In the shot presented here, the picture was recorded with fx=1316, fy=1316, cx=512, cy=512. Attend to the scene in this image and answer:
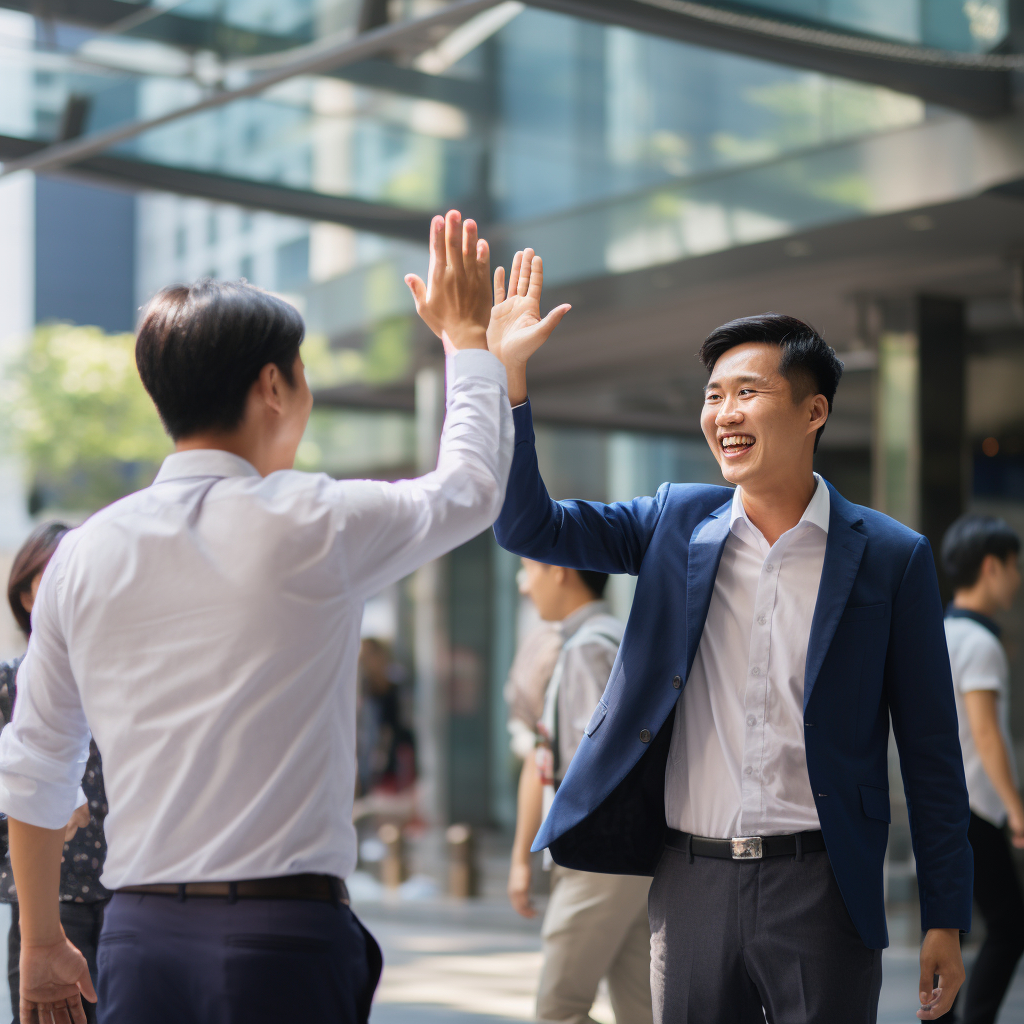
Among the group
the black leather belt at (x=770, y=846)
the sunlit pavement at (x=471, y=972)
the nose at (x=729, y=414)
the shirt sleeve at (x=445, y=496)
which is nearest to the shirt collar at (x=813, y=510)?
the nose at (x=729, y=414)

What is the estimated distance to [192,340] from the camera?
183 centimetres

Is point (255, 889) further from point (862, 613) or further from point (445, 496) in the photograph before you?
point (862, 613)

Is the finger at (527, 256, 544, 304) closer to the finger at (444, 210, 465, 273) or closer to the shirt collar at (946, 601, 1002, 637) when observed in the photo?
the finger at (444, 210, 465, 273)

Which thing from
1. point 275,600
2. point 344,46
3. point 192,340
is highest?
point 344,46

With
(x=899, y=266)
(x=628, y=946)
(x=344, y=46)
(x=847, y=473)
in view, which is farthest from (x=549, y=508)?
(x=847, y=473)

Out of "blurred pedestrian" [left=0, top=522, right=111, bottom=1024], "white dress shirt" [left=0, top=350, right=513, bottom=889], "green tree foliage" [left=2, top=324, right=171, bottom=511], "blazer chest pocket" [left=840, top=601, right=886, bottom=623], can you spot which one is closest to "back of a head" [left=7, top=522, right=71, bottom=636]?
"blurred pedestrian" [left=0, top=522, right=111, bottom=1024]

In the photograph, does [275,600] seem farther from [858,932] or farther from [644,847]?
[858,932]

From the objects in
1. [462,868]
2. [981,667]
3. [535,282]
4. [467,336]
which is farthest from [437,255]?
[462,868]

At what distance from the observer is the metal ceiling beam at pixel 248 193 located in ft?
22.1

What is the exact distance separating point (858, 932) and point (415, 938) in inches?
208

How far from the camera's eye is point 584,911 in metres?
3.77

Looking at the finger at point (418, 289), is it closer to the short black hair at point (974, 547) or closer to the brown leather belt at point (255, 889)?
the brown leather belt at point (255, 889)

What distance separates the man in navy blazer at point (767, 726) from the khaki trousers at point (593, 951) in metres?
1.32

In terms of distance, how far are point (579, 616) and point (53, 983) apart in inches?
92.5
